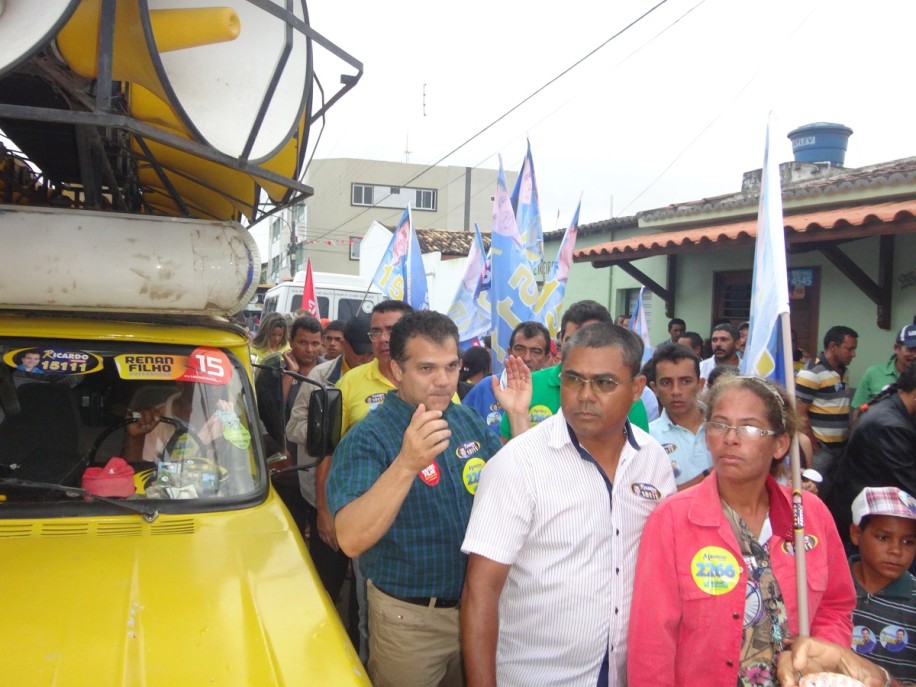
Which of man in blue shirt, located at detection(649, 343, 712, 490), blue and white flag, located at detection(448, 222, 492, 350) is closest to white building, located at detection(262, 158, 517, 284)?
blue and white flag, located at detection(448, 222, 492, 350)

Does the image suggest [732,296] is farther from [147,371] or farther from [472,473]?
[147,371]

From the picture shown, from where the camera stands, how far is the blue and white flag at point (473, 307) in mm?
8172

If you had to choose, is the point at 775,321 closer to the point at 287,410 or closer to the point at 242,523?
the point at 242,523

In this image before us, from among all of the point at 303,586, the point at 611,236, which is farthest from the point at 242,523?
the point at 611,236

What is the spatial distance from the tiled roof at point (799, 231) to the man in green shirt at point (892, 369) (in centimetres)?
113

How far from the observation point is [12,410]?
9.53ft

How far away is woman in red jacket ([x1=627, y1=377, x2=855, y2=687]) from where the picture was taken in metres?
2.01

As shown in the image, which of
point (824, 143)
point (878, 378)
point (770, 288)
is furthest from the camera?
point (824, 143)

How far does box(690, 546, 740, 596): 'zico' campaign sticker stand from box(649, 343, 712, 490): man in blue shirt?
165 centimetres

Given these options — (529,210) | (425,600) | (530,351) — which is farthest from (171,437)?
(529,210)

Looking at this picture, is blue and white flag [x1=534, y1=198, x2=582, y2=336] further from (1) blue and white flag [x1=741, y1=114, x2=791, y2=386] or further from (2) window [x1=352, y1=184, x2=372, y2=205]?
(2) window [x1=352, y1=184, x2=372, y2=205]

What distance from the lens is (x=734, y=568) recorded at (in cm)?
203

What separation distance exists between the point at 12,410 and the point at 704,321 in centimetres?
863

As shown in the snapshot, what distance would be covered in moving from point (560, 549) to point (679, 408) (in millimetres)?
1850
